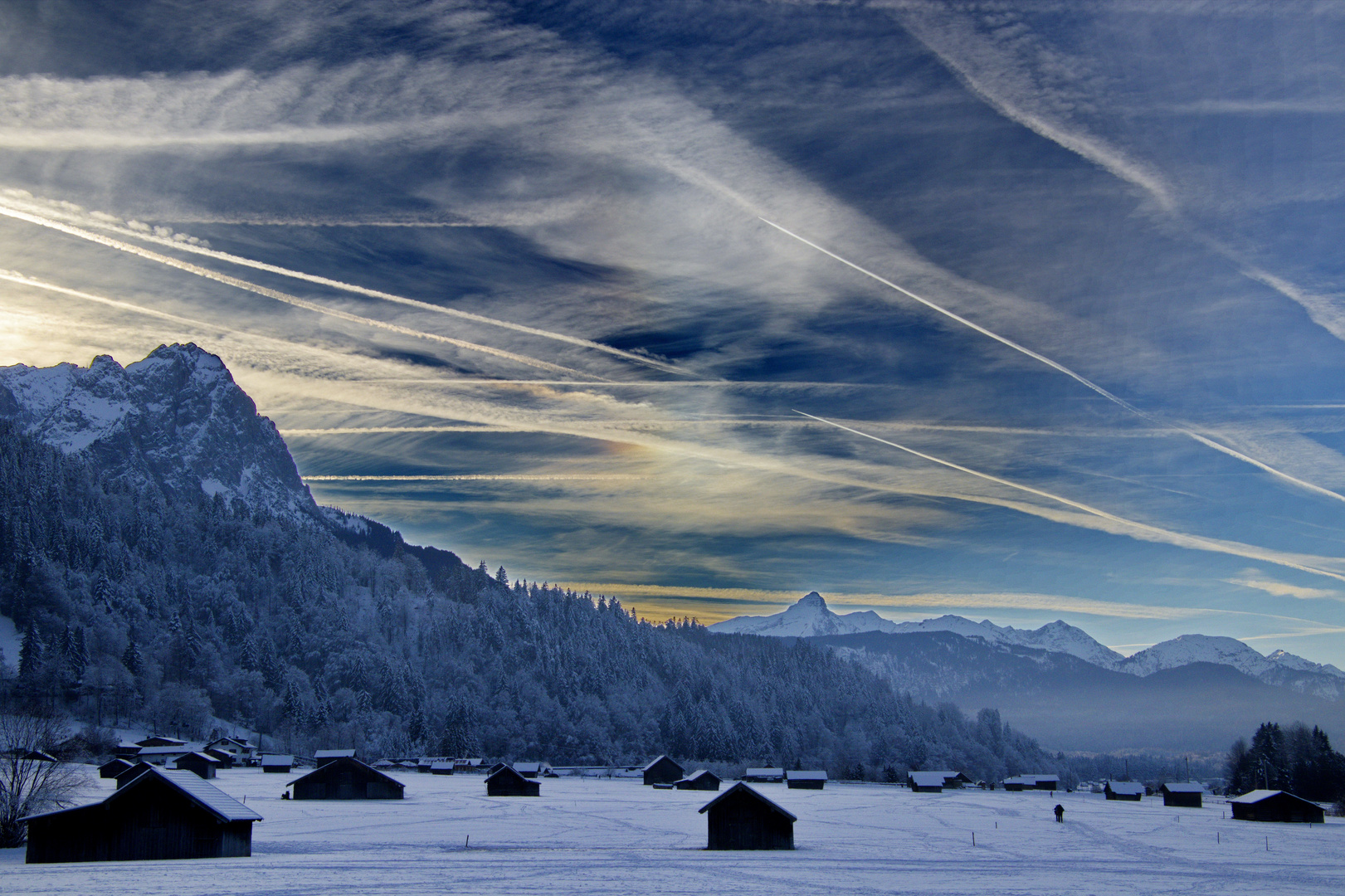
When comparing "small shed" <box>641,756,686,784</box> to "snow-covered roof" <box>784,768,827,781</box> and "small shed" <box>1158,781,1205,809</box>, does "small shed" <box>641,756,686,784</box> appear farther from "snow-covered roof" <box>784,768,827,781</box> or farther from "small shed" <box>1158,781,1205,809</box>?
"small shed" <box>1158,781,1205,809</box>

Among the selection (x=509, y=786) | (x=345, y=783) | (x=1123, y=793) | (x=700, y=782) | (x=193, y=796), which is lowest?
(x=1123, y=793)

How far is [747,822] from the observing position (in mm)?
58750

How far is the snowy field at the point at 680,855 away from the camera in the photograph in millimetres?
42312

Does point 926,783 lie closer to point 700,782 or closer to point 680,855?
point 700,782

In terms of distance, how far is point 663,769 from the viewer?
132000 millimetres

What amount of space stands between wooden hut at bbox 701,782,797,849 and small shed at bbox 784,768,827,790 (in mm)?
70889

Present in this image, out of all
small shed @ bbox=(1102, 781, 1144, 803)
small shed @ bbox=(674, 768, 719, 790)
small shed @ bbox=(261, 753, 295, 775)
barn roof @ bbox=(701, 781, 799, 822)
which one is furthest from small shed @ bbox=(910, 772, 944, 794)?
small shed @ bbox=(261, 753, 295, 775)

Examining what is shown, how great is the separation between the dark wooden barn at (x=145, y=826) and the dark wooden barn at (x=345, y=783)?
1719 inches

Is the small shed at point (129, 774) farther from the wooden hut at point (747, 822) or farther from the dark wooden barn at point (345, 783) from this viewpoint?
the wooden hut at point (747, 822)

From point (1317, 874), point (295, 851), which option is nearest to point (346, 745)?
point (295, 851)

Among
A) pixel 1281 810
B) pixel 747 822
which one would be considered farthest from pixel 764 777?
pixel 747 822

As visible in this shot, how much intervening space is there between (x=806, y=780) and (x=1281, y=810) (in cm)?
5568

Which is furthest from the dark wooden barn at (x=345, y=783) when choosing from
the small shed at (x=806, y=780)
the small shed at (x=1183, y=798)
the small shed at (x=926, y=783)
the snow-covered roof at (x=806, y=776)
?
the small shed at (x=1183, y=798)

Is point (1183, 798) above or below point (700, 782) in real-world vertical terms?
below
